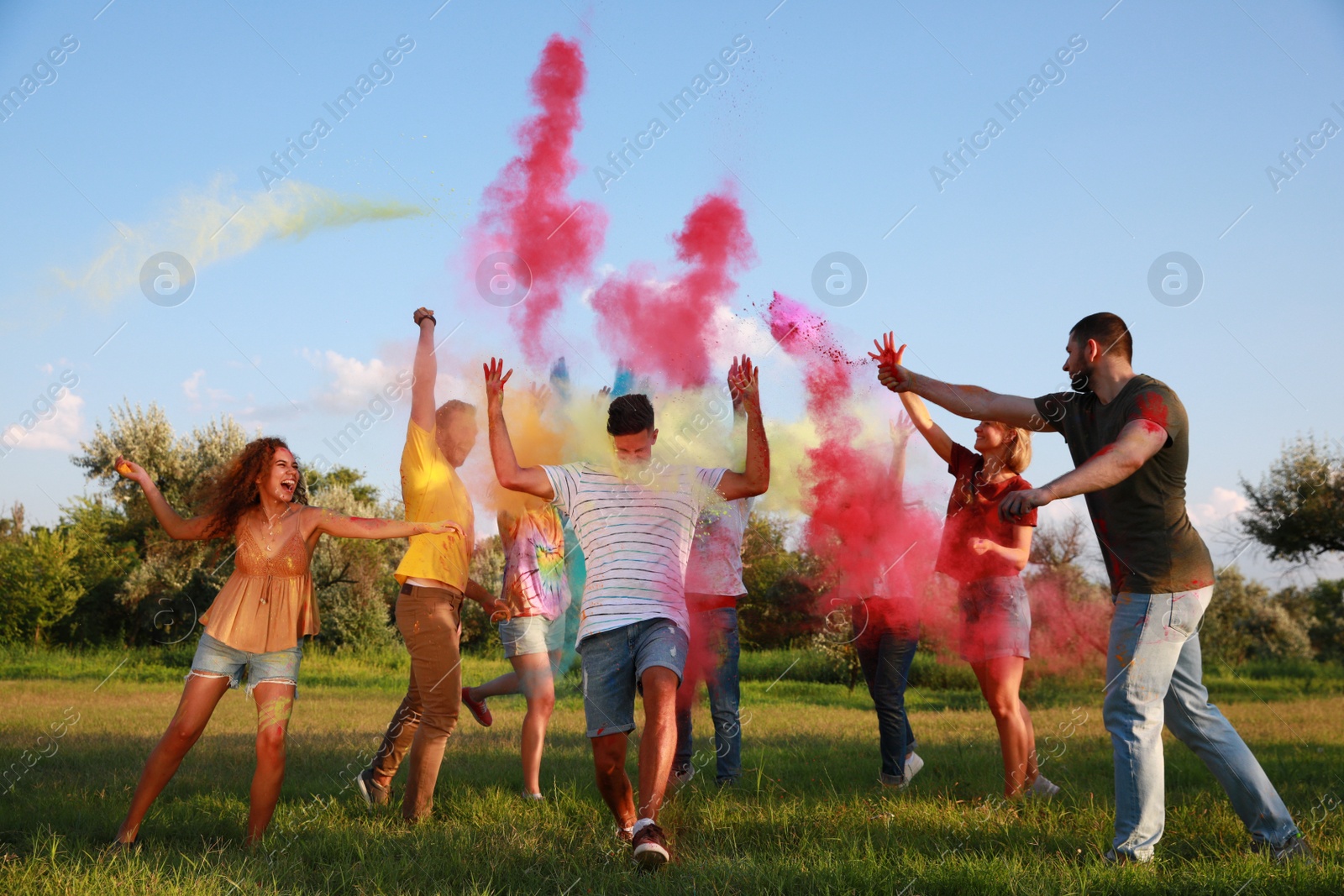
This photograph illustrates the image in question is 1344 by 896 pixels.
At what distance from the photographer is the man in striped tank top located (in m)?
4.36

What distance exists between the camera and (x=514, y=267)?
21.1 ft

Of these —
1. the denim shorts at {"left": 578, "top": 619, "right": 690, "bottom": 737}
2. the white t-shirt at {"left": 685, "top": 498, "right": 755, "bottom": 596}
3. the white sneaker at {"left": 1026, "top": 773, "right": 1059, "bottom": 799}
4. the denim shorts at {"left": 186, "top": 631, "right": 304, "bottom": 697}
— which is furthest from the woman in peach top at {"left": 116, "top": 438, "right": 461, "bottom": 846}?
the white sneaker at {"left": 1026, "top": 773, "right": 1059, "bottom": 799}

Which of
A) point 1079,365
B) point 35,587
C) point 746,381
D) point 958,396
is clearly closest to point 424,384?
point 746,381

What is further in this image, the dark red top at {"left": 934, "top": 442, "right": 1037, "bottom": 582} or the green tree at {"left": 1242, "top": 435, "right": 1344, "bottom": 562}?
the green tree at {"left": 1242, "top": 435, "right": 1344, "bottom": 562}

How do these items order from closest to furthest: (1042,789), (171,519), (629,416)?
(629,416), (171,519), (1042,789)

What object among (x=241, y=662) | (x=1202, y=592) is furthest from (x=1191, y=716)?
(x=241, y=662)

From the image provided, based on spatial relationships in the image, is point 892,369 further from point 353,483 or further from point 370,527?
point 353,483

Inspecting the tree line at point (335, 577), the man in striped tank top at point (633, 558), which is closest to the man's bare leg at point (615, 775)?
the man in striped tank top at point (633, 558)

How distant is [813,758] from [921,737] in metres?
2.34

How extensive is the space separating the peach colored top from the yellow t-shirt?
1.73 ft

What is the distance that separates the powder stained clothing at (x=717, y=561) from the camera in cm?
621

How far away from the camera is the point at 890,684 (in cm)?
618

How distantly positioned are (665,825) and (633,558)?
1510mm

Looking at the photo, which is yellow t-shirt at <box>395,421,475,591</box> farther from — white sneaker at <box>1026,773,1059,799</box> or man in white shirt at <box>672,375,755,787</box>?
white sneaker at <box>1026,773,1059,799</box>
